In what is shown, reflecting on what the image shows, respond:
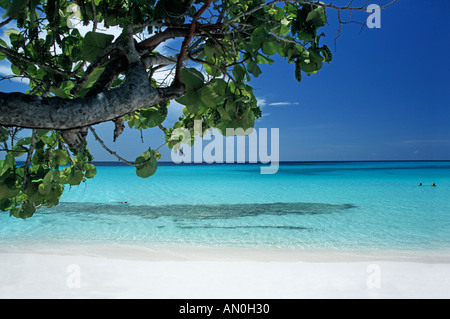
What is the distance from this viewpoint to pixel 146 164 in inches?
53.3

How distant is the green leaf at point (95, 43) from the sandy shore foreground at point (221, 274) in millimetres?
4285

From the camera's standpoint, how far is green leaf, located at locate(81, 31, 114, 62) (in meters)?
1.09

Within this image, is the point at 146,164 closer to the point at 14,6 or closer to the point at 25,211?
the point at 14,6

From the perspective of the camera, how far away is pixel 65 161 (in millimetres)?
1947

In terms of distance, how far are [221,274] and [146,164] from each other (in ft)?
16.3

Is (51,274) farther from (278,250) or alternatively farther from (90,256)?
(278,250)

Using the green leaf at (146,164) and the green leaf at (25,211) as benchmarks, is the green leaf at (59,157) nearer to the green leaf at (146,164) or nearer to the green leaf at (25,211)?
the green leaf at (25,211)

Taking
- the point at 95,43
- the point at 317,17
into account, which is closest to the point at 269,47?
the point at 317,17

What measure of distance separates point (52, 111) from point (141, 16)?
759mm

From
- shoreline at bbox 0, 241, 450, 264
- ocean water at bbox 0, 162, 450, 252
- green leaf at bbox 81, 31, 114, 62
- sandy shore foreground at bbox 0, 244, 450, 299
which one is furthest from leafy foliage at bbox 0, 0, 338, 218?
ocean water at bbox 0, 162, 450, 252

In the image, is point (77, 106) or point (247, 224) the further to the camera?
point (247, 224)

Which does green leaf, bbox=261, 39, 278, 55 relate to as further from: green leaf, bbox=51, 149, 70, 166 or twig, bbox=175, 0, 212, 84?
green leaf, bbox=51, 149, 70, 166

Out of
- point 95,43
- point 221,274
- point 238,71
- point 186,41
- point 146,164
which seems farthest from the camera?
point 221,274

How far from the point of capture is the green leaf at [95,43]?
3.57 feet
